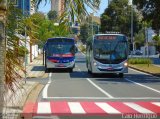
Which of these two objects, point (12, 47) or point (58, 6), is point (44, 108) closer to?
point (12, 47)

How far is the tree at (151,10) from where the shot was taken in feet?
121

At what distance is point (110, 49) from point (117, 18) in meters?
57.1

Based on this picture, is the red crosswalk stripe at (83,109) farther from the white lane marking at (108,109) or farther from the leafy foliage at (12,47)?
the leafy foliage at (12,47)

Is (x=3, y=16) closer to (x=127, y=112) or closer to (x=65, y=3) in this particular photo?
(x=65, y=3)

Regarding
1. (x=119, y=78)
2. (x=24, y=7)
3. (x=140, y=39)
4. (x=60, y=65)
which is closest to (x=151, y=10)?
(x=119, y=78)

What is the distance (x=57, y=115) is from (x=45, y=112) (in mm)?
771

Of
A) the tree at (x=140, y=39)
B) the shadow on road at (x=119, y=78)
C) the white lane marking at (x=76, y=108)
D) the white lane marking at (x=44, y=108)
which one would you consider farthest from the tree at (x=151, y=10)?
the tree at (x=140, y=39)

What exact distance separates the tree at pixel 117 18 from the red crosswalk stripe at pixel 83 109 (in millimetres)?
73835

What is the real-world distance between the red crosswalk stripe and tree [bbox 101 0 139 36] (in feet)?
242

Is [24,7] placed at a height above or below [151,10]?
below

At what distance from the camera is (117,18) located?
91188 mm

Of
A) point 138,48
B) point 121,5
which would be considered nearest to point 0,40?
point 121,5

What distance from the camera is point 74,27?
6.62 metres

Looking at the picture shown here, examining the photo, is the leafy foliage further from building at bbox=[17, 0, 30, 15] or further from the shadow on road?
the shadow on road
